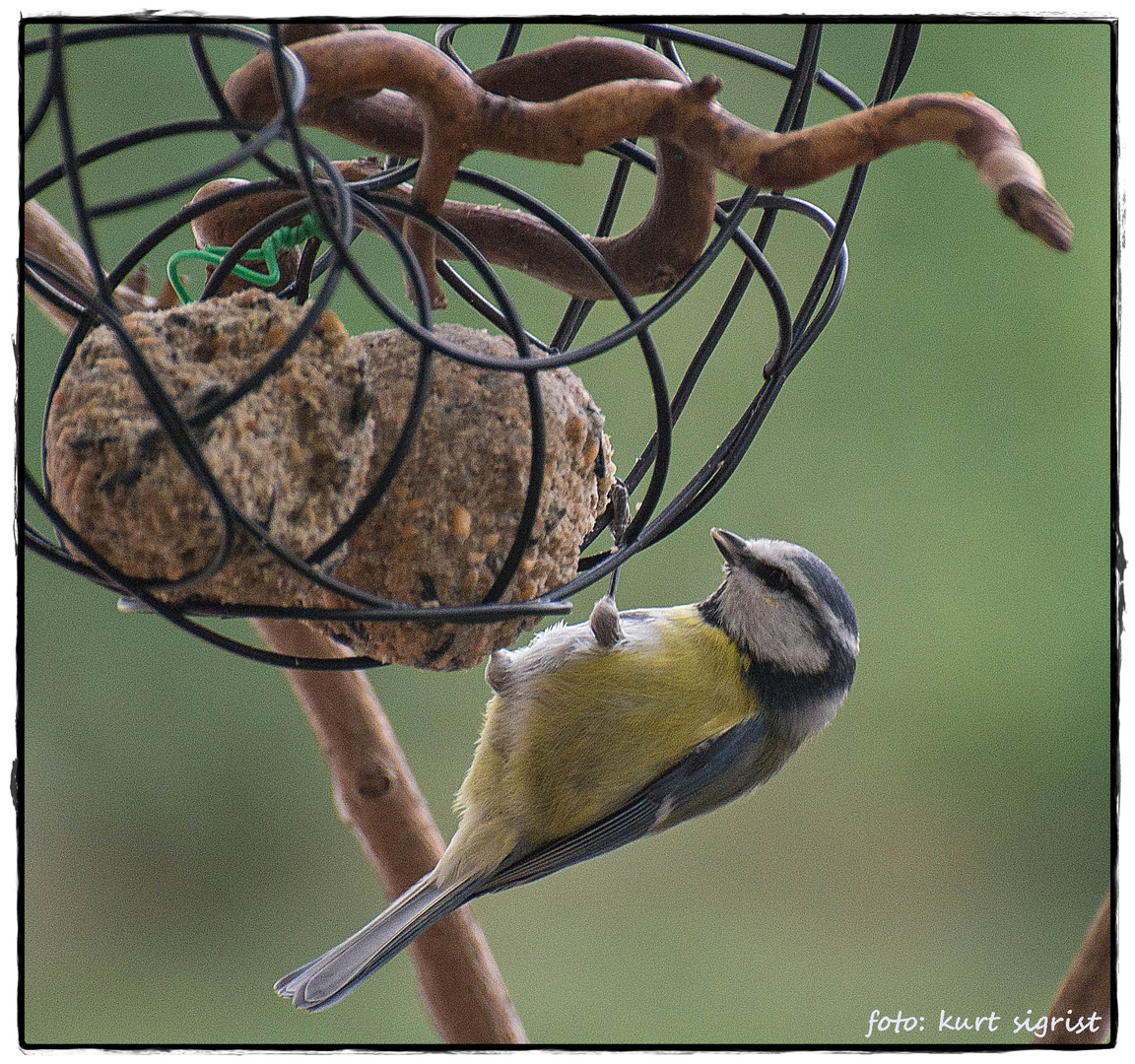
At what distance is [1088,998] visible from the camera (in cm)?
104

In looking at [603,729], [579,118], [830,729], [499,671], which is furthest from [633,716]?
[830,729]

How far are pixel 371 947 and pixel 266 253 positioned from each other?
0.65m

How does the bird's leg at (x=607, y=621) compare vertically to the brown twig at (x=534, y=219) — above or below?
below

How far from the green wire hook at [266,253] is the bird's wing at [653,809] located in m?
0.61

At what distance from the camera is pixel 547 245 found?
878mm

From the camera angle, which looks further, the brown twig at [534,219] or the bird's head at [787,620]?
the bird's head at [787,620]

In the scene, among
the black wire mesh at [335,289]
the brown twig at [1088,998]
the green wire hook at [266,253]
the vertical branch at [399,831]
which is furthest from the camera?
the vertical branch at [399,831]

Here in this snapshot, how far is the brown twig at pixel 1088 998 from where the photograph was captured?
1013 mm

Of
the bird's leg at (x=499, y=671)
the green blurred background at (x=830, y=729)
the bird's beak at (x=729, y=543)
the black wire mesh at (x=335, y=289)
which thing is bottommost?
the green blurred background at (x=830, y=729)

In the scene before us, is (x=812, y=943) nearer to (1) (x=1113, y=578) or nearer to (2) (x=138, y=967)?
(2) (x=138, y=967)

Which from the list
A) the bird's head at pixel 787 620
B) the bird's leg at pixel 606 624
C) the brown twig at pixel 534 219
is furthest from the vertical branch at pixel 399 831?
the brown twig at pixel 534 219

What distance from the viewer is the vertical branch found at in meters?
1.23

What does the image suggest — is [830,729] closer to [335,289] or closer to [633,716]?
[633,716]

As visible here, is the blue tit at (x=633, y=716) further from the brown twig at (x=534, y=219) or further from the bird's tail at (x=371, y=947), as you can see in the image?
the brown twig at (x=534, y=219)
